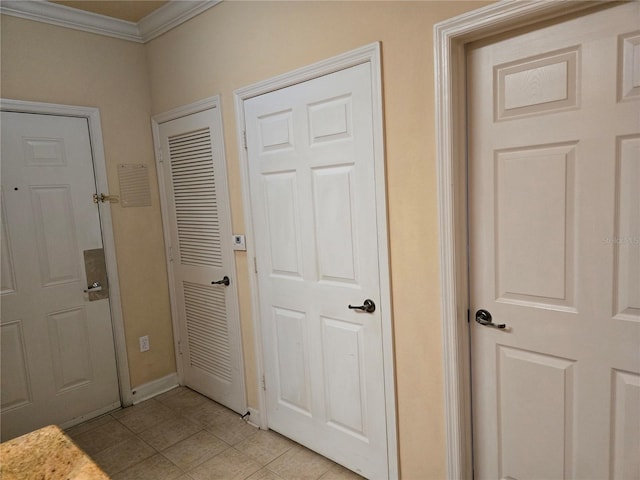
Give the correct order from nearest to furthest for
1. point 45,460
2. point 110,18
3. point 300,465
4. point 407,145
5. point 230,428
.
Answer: point 45,460
point 407,145
point 300,465
point 230,428
point 110,18

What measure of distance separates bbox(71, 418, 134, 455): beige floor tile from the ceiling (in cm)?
275

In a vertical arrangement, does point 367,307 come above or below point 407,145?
below

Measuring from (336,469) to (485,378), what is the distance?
3.31ft

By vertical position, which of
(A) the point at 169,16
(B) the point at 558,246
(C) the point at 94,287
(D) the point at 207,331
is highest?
(A) the point at 169,16

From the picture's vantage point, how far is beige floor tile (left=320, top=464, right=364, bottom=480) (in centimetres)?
211

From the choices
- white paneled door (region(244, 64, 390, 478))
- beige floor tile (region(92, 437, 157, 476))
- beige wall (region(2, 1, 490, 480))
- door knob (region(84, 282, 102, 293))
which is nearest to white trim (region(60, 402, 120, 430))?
beige wall (region(2, 1, 490, 480))

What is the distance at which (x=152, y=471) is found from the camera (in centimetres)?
227

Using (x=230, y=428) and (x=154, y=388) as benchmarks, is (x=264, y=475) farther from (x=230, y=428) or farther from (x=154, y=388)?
(x=154, y=388)

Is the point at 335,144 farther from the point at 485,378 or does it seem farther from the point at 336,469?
the point at 336,469

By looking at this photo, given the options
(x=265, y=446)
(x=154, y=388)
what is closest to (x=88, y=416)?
(x=154, y=388)

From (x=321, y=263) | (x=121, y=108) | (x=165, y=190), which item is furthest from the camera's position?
(x=165, y=190)

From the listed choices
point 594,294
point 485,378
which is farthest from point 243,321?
point 594,294

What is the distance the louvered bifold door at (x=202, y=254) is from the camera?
266 cm

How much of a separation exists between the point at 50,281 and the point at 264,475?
183cm
